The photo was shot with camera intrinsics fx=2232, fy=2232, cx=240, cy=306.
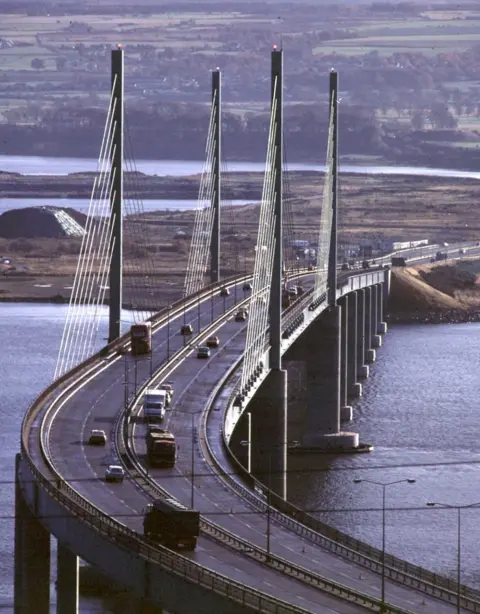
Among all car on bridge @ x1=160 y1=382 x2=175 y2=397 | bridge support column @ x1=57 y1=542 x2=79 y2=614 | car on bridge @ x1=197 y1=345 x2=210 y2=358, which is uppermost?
car on bridge @ x1=197 y1=345 x2=210 y2=358

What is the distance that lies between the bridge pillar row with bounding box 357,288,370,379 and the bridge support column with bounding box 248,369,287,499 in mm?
27935

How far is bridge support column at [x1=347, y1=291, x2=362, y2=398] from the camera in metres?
77.4

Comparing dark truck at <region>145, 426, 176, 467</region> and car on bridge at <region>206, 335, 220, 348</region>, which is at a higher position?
car on bridge at <region>206, 335, 220, 348</region>

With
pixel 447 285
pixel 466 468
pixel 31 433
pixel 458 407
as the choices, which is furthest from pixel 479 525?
pixel 447 285

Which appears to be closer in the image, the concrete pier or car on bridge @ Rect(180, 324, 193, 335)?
car on bridge @ Rect(180, 324, 193, 335)

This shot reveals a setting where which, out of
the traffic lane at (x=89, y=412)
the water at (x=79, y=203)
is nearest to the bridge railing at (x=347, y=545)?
the traffic lane at (x=89, y=412)

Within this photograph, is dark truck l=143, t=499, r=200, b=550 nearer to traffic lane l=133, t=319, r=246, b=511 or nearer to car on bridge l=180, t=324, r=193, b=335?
traffic lane l=133, t=319, r=246, b=511

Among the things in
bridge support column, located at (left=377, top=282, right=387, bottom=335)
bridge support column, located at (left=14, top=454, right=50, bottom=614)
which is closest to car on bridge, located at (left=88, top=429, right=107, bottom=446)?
bridge support column, located at (left=14, top=454, right=50, bottom=614)

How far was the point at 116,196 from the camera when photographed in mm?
57312

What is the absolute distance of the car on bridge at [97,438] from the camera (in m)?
42.1

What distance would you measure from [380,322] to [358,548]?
219 ft

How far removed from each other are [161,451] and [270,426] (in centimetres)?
1390

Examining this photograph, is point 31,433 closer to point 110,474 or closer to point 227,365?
point 110,474

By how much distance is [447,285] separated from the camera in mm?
117688
